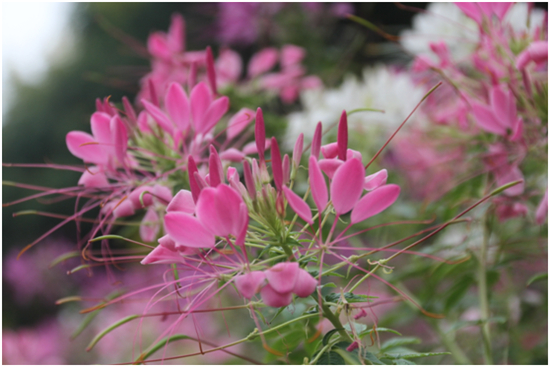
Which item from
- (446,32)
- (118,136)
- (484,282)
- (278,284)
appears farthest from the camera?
(446,32)

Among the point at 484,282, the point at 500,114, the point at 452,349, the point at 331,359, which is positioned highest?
the point at 500,114

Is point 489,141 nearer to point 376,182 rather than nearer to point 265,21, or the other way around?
point 376,182

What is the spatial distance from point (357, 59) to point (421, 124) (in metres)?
0.58

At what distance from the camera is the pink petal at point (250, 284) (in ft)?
0.95

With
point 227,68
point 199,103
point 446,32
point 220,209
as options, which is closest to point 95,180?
point 199,103

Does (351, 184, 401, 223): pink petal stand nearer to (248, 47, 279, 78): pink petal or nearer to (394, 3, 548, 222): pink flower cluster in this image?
(394, 3, 548, 222): pink flower cluster

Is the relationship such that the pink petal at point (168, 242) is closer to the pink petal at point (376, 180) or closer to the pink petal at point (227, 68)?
the pink petal at point (376, 180)

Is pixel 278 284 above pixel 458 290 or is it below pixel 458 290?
→ above

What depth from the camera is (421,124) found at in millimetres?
846

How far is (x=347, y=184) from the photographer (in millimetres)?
316

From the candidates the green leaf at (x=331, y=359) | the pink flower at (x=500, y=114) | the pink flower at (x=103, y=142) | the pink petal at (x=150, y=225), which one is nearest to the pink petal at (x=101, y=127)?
the pink flower at (x=103, y=142)

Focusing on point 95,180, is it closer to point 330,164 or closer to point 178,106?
point 178,106

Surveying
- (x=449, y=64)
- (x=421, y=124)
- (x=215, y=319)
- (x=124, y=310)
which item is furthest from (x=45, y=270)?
(x=449, y=64)

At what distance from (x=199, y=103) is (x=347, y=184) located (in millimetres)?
244
